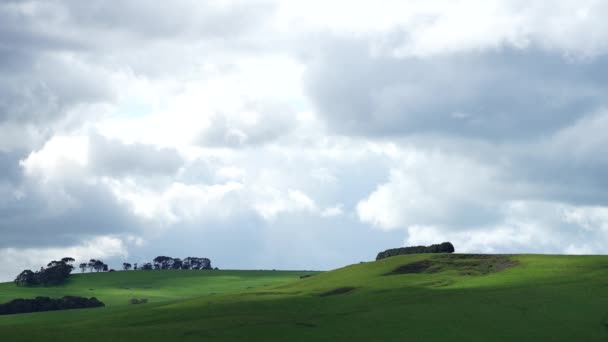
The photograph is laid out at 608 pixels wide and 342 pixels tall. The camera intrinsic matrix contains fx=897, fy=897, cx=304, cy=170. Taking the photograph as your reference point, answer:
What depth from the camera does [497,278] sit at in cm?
10394

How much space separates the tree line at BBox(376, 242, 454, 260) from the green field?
1058 cm

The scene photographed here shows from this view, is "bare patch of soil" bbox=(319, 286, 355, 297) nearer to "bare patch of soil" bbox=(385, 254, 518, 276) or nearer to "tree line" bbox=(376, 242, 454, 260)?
"bare patch of soil" bbox=(385, 254, 518, 276)

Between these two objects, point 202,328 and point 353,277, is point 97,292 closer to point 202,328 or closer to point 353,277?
point 353,277

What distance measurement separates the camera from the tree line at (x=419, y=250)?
138 metres

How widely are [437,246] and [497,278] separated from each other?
34372 mm

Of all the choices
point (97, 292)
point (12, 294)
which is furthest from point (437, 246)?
point (12, 294)

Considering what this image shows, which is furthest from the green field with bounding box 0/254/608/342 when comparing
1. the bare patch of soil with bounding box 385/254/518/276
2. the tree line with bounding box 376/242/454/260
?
the tree line with bounding box 376/242/454/260

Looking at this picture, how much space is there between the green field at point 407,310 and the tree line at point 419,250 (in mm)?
10581

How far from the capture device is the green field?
69625 mm

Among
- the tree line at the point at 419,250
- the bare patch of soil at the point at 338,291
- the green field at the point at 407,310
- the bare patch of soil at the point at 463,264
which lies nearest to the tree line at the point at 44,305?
the green field at the point at 407,310

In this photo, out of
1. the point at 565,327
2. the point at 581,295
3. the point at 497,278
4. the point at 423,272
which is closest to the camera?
the point at 565,327

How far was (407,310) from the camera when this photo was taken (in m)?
81.4

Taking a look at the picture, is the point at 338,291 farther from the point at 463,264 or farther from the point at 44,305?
the point at 44,305

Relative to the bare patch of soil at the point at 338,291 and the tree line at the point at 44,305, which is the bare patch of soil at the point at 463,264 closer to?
the bare patch of soil at the point at 338,291
